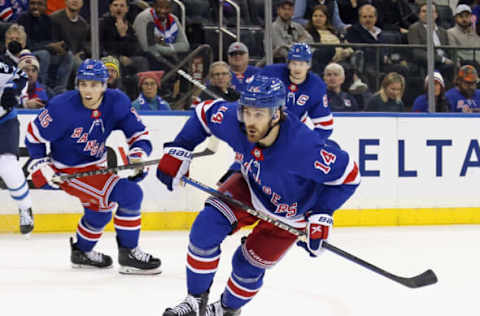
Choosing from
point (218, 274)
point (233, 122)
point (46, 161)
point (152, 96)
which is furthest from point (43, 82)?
point (233, 122)

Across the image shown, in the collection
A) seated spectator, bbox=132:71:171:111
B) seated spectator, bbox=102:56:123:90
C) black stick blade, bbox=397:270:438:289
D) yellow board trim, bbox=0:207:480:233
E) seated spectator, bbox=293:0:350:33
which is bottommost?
yellow board trim, bbox=0:207:480:233

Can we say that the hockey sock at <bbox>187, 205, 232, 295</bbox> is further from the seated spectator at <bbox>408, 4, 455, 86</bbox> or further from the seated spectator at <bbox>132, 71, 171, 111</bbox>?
the seated spectator at <bbox>408, 4, 455, 86</bbox>

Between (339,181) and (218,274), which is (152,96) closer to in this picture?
(218,274)

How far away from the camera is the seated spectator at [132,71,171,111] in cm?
629

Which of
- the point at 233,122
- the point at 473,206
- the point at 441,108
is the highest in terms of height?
the point at 233,122

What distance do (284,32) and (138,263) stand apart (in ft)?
8.50

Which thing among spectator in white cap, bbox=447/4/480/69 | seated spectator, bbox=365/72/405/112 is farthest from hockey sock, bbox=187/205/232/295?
spectator in white cap, bbox=447/4/480/69

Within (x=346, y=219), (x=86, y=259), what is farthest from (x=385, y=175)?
(x=86, y=259)

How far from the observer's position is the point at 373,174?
21.7ft

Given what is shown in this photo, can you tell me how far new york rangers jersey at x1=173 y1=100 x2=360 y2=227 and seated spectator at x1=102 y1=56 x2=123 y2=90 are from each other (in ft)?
9.48

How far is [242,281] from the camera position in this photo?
3.23 meters

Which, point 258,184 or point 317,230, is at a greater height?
point 258,184

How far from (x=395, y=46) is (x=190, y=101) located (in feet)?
5.67

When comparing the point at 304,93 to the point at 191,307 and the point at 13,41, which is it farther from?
the point at 191,307
